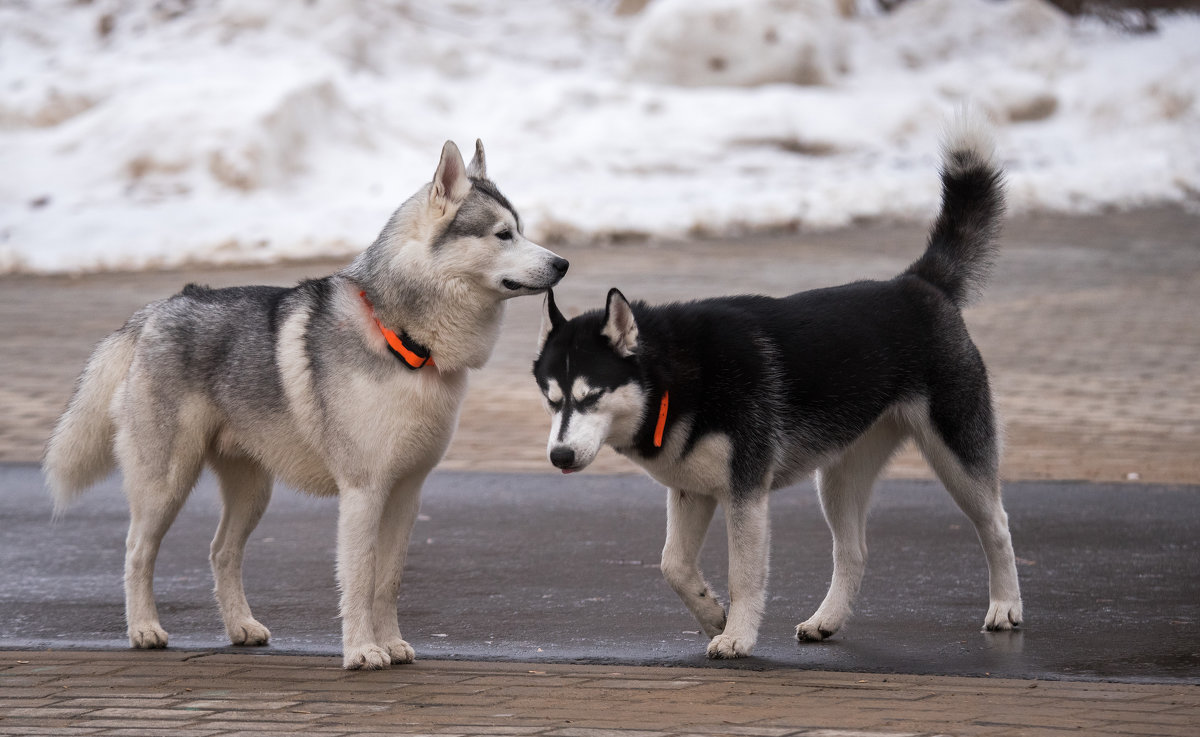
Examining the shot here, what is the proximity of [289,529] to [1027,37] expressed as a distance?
25425 mm

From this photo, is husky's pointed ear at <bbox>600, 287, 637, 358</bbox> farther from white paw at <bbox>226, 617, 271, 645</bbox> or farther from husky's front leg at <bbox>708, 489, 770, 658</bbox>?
white paw at <bbox>226, 617, 271, 645</bbox>

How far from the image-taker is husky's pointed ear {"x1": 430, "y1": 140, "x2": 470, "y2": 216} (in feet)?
17.8

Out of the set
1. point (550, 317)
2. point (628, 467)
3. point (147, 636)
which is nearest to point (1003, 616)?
point (550, 317)

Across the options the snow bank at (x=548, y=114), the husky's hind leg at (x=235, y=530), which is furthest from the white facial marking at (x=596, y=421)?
the snow bank at (x=548, y=114)

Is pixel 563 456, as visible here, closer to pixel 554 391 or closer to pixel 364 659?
pixel 554 391

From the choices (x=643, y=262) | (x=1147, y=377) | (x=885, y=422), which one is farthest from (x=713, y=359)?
(x=643, y=262)

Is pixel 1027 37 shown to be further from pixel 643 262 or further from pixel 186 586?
pixel 186 586

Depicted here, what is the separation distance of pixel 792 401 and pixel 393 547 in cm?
164

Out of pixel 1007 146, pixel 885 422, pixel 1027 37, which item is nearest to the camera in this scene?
pixel 885 422

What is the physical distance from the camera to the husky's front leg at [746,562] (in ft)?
17.8

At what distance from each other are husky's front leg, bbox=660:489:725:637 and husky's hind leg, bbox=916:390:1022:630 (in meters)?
1.00

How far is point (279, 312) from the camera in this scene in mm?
5723

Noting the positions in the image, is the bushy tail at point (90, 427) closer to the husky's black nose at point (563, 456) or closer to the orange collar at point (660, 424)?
the husky's black nose at point (563, 456)

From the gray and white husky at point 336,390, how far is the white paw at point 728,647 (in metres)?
1.13
